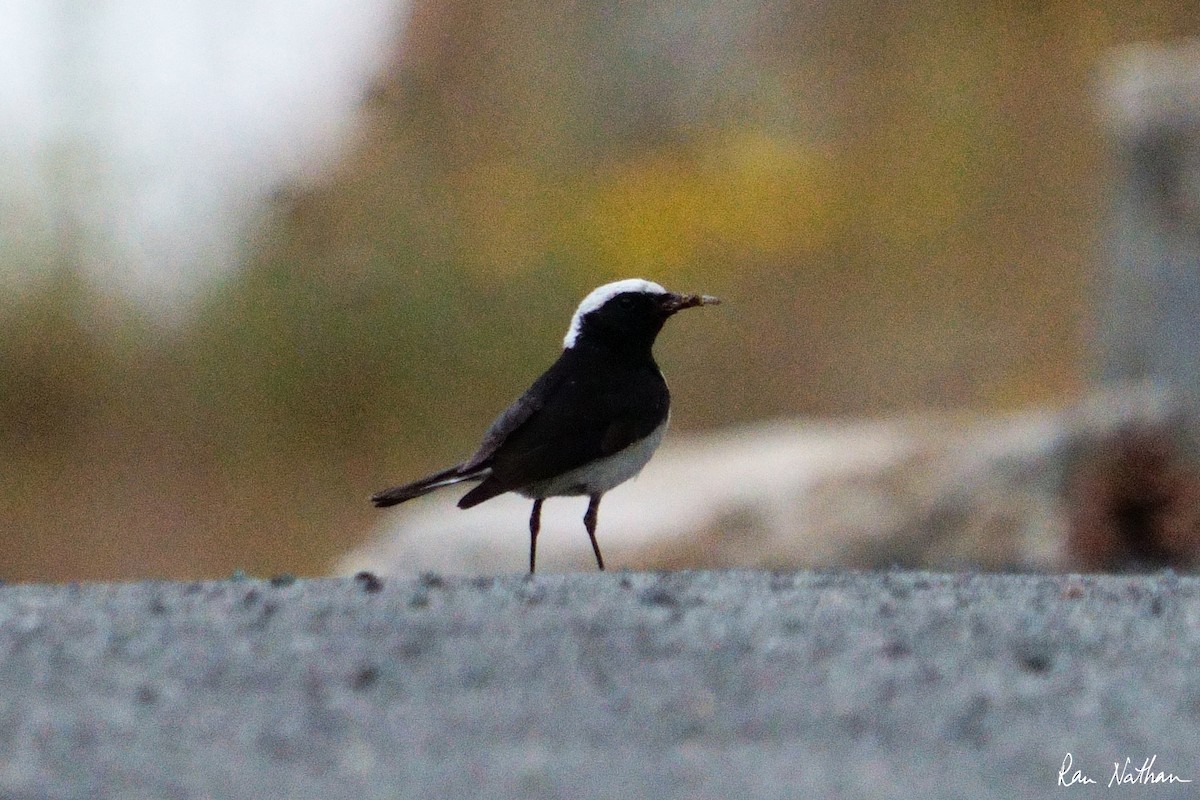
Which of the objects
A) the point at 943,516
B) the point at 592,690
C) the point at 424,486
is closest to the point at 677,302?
the point at 424,486

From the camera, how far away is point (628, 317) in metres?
7.73

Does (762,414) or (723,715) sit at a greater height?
(723,715)

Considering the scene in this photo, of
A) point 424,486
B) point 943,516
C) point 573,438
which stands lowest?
point 943,516

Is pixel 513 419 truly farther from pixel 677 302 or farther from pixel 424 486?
pixel 677 302

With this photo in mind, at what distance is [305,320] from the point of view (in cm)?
1798

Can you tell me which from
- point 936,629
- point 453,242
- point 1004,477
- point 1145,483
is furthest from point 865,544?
point 453,242

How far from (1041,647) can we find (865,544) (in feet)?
20.1

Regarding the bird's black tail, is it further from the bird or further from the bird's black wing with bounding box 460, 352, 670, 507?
the bird's black wing with bounding box 460, 352, 670, 507

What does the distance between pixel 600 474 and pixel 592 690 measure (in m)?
2.72

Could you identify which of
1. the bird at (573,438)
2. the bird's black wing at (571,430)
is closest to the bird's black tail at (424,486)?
the bird at (573,438)

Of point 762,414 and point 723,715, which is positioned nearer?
point 723,715

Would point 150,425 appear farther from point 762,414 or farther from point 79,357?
point 762,414

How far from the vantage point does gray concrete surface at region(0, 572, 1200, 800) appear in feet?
12.2

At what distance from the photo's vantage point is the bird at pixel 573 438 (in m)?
6.91
